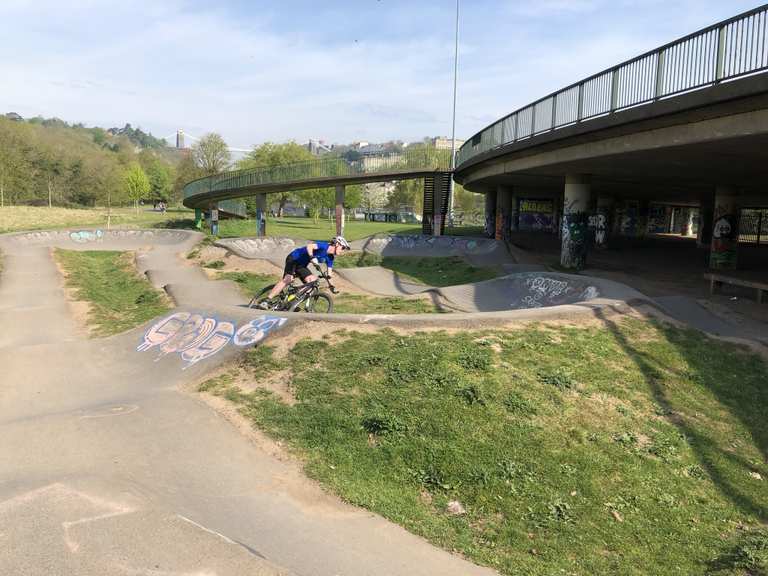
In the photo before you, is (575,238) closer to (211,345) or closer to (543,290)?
(543,290)

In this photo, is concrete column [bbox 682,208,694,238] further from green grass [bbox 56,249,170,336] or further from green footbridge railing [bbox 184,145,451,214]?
green grass [bbox 56,249,170,336]

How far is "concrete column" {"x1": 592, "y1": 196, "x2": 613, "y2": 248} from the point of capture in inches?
1304

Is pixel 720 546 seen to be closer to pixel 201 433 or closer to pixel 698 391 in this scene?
pixel 698 391

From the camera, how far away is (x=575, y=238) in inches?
957

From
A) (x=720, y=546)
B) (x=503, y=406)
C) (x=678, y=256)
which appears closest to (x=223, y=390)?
(x=503, y=406)

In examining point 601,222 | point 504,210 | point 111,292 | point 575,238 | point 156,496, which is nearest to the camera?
point 156,496

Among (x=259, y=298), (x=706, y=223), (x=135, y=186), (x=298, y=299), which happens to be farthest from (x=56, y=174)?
(x=298, y=299)

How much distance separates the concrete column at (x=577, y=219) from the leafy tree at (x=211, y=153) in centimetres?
7918

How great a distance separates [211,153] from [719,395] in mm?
95043

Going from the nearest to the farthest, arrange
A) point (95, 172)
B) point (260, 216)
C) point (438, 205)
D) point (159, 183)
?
1. point (438, 205)
2. point (260, 216)
3. point (95, 172)
4. point (159, 183)

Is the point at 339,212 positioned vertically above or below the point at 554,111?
below

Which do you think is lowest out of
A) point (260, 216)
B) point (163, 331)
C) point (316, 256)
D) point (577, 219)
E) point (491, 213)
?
point (163, 331)

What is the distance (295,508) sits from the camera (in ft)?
18.6

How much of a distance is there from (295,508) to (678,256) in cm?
3067
